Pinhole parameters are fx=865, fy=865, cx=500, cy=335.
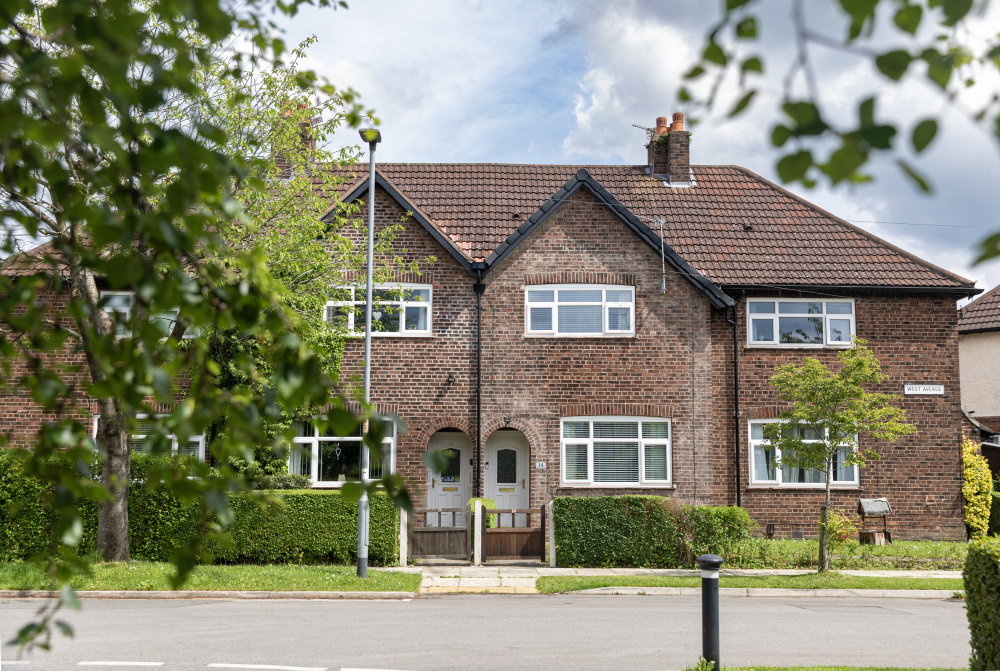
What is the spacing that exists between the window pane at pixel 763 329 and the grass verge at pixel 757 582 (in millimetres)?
6998

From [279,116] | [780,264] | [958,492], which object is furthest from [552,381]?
[958,492]

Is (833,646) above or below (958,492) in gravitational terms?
below

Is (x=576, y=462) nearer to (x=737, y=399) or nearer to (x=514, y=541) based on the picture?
(x=514, y=541)

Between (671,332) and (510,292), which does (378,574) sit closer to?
(510,292)

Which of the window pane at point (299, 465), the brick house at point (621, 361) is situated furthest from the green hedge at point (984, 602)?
the window pane at point (299, 465)

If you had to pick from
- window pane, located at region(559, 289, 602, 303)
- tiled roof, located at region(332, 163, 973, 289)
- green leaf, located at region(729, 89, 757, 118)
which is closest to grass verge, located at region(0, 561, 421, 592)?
window pane, located at region(559, 289, 602, 303)

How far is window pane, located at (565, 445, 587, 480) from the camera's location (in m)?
20.1

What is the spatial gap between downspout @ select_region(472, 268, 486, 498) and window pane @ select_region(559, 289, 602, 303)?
192 cm

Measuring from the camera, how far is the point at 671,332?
67.7 ft

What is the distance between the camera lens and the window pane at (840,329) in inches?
838

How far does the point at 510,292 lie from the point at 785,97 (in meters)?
18.4

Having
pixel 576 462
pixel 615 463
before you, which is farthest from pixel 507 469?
pixel 615 463

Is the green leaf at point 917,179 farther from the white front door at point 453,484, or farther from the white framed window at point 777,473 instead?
the white framed window at point 777,473

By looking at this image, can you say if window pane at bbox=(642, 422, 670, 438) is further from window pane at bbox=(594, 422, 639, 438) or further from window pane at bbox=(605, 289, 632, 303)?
window pane at bbox=(605, 289, 632, 303)
